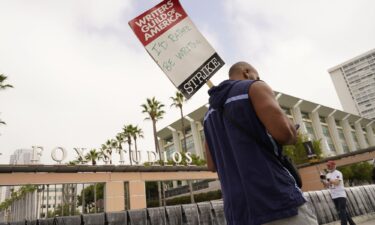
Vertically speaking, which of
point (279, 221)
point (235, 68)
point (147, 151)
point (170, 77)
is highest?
point (147, 151)

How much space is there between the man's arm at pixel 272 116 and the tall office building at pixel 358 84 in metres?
133

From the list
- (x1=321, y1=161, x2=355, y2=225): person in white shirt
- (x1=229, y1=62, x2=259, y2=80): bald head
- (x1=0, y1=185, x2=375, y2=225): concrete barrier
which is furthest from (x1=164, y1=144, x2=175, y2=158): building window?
(x1=229, y1=62, x2=259, y2=80): bald head

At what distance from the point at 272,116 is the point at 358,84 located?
139 m

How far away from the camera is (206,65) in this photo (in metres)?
3.03

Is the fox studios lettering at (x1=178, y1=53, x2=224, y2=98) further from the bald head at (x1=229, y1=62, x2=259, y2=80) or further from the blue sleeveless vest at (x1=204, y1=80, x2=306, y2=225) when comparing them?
the blue sleeveless vest at (x1=204, y1=80, x2=306, y2=225)

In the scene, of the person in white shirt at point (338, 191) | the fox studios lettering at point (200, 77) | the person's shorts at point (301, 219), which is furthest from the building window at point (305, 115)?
the person's shorts at point (301, 219)

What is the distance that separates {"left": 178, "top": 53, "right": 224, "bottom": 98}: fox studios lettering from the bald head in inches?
27.0

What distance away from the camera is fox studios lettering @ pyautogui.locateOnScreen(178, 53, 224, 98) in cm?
295

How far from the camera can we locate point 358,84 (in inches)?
4771

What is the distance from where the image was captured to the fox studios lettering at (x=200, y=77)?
116 inches

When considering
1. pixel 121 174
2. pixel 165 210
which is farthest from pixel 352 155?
pixel 165 210

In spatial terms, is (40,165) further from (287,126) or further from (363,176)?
(363,176)

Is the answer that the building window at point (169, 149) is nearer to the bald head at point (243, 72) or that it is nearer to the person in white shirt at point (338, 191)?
the person in white shirt at point (338, 191)

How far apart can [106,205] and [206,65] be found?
1895cm
